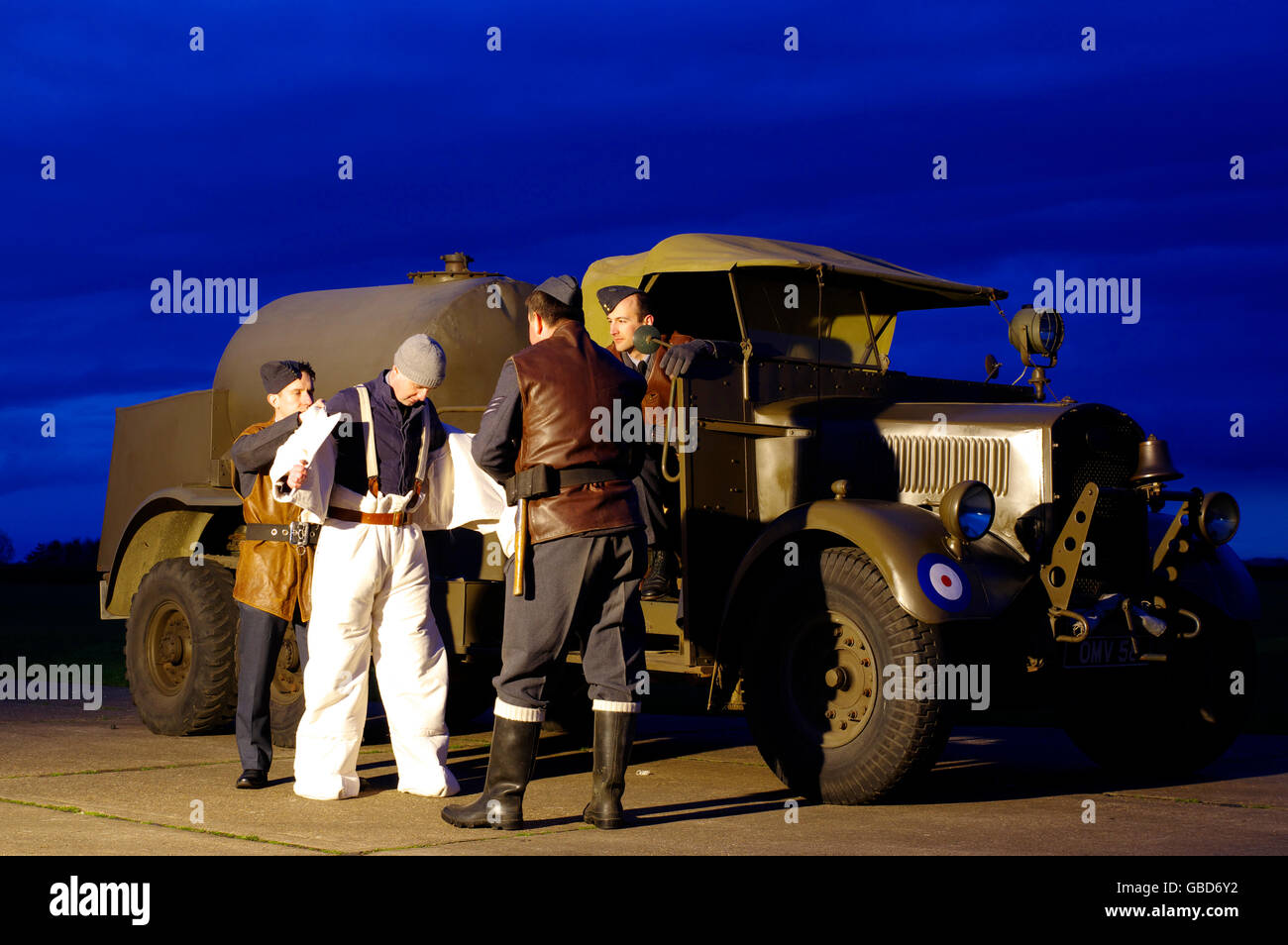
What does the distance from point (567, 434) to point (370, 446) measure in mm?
1125

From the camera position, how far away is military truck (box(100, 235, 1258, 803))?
660 centimetres

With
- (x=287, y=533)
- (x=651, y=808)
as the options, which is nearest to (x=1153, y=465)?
(x=651, y=808)

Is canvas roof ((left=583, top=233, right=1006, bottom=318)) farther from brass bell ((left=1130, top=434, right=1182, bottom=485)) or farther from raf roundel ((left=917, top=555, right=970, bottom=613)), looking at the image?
raf roundel ((left=917, top=555, right=970, bottom=613))

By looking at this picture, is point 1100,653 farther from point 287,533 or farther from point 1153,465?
point 287,533

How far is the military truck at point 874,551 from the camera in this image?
6598 mm

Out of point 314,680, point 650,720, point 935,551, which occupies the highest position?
point 935,551

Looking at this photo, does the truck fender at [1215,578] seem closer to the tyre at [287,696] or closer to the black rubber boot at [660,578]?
the black rubber boot at [660,578]

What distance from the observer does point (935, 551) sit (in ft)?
21.5

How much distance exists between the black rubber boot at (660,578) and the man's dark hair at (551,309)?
5.75 feet

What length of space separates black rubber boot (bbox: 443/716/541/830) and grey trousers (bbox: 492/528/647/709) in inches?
4.5

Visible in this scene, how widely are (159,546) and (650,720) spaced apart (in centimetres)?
357

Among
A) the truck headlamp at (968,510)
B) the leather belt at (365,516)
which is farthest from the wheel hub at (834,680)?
the leather belt at (365,516)
